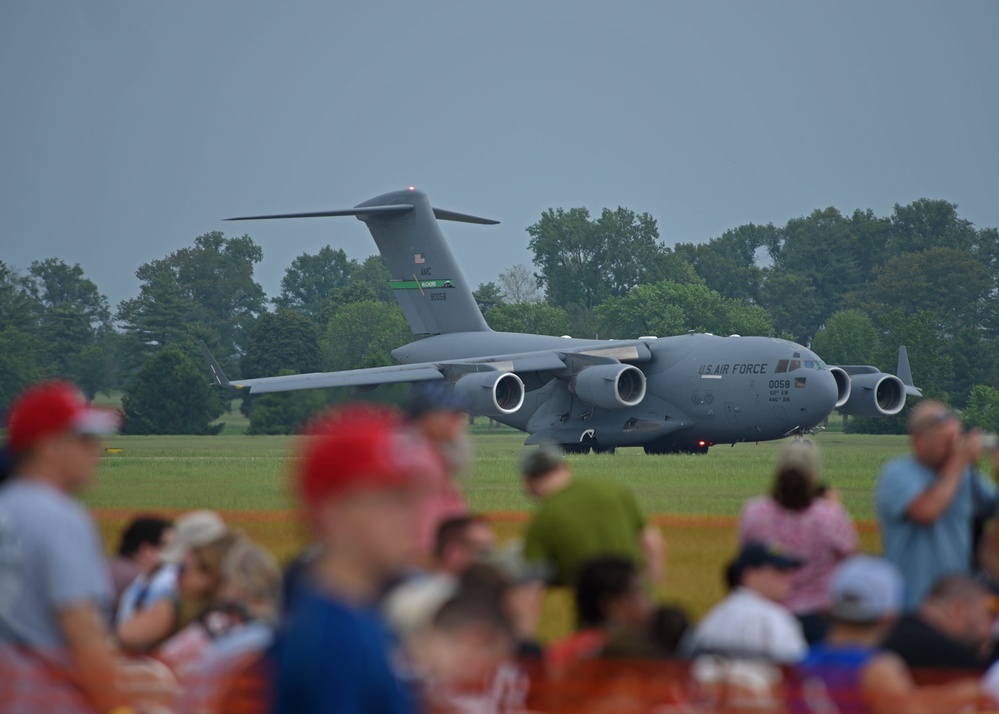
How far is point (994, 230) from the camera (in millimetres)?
113812

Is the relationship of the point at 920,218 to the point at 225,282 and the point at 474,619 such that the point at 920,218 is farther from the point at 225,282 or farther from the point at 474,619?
the point at 474,619

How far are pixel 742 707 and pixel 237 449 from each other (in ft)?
111

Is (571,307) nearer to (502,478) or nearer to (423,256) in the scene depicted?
(423,256)

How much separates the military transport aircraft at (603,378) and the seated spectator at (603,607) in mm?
24601

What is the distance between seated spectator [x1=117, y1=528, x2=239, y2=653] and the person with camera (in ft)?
11.3

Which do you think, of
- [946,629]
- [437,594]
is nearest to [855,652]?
[946,629]

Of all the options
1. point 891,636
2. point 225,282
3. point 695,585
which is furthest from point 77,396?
point 225,282

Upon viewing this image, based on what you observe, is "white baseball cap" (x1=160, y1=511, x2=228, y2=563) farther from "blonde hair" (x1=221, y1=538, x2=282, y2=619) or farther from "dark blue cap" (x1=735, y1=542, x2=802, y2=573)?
A: "dark blue cap" (x1=735, y1=542, x2=802, y2=573)

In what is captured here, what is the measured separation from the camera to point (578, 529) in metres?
7.34

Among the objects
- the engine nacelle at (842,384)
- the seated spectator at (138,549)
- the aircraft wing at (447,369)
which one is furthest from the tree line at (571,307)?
the seated spectator at (138,549)

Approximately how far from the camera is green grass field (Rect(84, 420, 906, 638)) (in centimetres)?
1385

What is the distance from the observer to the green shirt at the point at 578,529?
733 cm

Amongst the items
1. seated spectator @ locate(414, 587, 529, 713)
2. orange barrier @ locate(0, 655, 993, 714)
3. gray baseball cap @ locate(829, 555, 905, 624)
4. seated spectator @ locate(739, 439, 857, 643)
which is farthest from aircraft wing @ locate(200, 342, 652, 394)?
seated spectator @ locate(414, 587, 529, 713)

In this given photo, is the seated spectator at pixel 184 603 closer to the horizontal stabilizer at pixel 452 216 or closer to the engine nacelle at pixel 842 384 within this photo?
the engine nacelle at pixel 842 384
